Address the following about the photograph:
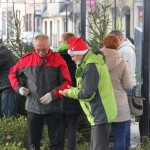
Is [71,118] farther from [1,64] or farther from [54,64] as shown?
[1,64]

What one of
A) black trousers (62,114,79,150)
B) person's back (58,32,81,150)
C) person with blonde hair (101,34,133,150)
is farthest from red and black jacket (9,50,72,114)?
person with blonde hair (101,34,133,150)

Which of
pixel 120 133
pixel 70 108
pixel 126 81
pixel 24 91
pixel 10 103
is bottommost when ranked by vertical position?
pixel 120 133

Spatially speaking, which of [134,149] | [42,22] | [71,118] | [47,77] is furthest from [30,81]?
[42,22]

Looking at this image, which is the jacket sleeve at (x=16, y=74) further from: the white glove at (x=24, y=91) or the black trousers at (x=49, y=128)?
the black trousers at (x=49, y=128)

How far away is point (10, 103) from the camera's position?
8.83 m

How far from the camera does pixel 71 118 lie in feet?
24.1

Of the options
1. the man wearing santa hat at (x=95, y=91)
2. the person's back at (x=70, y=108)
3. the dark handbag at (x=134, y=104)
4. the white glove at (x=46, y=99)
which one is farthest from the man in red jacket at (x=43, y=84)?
the dark handbag at (x=134, y=104)

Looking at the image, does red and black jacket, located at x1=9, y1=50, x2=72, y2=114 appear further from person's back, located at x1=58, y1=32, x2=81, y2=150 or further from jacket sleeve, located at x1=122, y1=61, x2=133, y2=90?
jacket sleeve, located at x1=122, y1=61, x2=133, y2=90

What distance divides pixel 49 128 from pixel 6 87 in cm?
195

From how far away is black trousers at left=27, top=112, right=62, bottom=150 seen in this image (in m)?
7.09

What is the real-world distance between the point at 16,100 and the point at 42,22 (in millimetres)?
11275

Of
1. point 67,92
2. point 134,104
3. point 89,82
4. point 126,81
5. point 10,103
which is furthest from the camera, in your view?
point 10,103

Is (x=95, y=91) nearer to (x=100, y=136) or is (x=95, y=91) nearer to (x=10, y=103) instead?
(x=100, y=136)

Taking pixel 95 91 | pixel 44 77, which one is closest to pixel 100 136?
pixel 95 91
